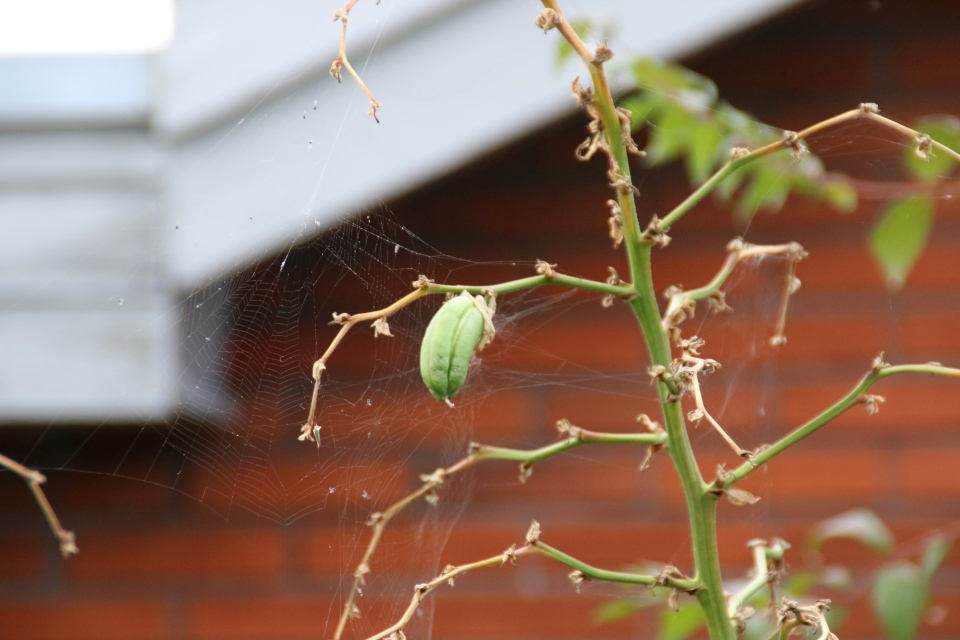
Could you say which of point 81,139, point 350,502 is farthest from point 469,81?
point 350,502

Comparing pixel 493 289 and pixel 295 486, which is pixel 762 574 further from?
pixel 295 486

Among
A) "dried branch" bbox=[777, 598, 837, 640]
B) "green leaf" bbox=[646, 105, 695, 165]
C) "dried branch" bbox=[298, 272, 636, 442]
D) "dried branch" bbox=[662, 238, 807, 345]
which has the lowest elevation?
"dried branch" bbox=[777, 598, 837, 640]

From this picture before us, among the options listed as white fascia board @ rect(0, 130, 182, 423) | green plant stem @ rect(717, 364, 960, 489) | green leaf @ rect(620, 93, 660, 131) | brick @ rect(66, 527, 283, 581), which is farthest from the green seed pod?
brick @ rect(66, 527, 283, 581)

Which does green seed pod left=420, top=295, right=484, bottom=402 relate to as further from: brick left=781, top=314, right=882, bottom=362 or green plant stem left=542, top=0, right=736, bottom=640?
brick left=781, top=314, right=882, bottom=362

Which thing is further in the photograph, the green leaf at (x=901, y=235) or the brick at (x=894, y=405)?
the brick at (x=894, y=405)

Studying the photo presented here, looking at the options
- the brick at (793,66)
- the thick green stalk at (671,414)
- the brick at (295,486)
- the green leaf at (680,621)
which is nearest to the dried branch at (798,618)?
the thick green stalk at (671,414)

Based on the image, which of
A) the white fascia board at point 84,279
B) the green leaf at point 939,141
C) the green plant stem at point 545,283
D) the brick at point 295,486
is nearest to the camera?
the green plant stem at point 545,283

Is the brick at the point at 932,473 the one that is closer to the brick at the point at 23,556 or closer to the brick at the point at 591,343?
the brick at the point at 591,343
